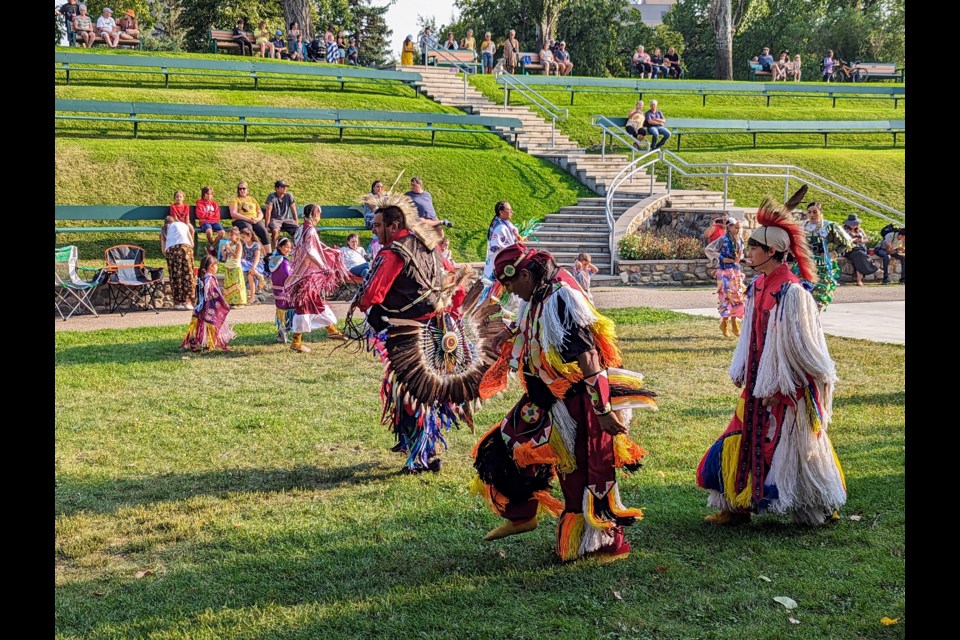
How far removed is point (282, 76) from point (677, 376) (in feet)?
76.4

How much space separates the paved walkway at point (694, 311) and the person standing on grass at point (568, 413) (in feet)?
28.1

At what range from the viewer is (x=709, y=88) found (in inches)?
1379

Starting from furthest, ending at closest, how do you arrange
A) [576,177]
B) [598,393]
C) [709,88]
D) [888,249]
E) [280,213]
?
[709,88] < [576,177] < [888,249] < [280,213] < [598,393]

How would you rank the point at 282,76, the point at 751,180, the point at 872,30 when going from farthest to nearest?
the point at 872,30, the point at 282,76, the point at 751,180

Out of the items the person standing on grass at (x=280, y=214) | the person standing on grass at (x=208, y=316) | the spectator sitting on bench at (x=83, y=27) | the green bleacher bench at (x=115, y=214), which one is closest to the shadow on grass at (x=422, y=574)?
the person standing on grass at (x=208, y=316)

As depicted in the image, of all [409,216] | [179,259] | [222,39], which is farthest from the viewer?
A: [222,39]

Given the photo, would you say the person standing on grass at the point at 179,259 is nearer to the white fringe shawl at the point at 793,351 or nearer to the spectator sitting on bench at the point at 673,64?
the white fringe shawl at the point at 793,351

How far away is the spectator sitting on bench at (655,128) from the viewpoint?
26.1 metres

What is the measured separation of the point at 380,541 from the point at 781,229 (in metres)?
3.24

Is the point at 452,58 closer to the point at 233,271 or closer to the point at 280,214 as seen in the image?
the point at 280,214

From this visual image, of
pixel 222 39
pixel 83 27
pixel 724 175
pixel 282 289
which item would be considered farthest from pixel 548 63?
pixel 282 289

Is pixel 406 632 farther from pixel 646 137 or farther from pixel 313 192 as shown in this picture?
pixel 646 137

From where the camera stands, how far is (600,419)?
17.1 ft
